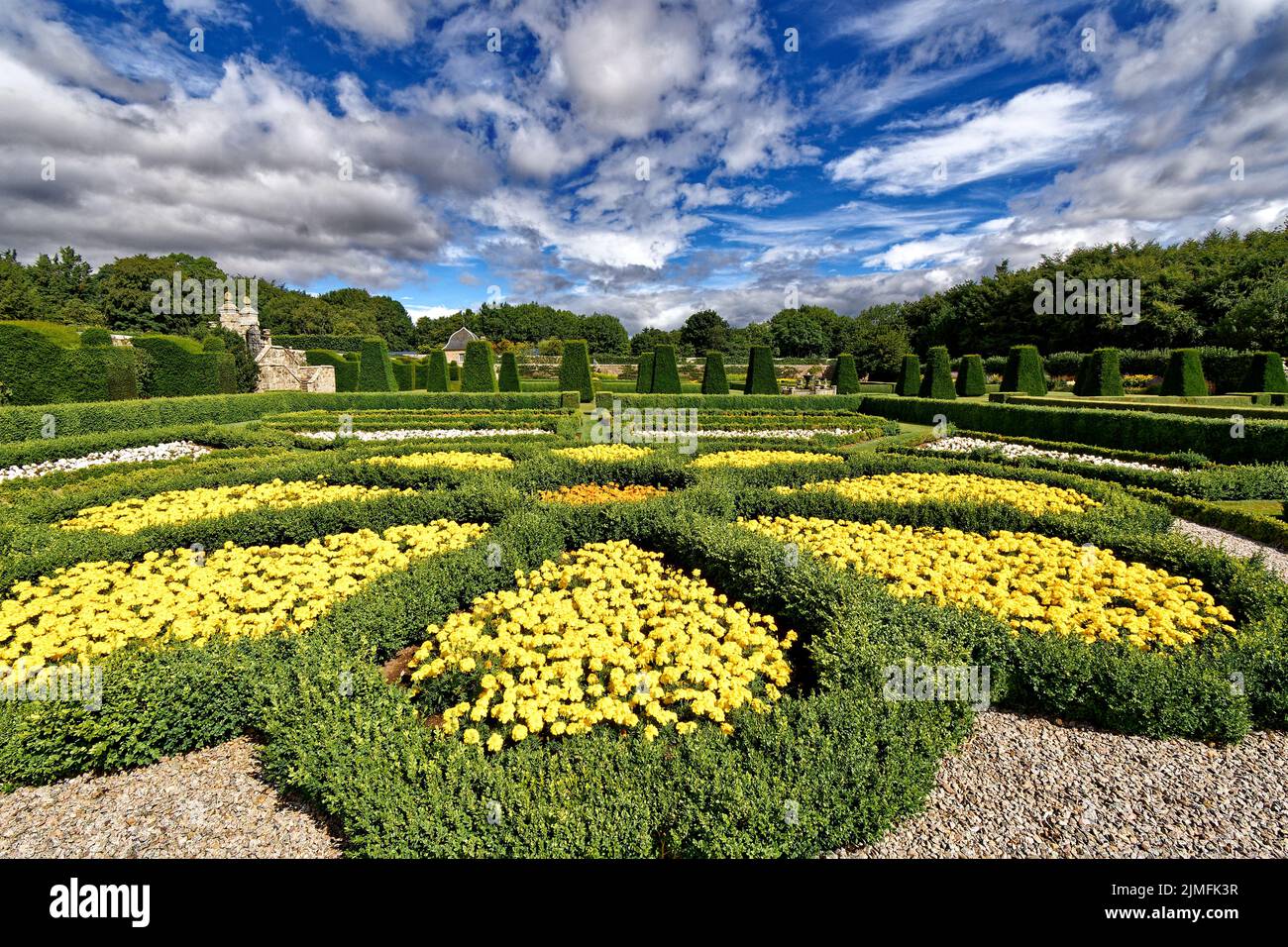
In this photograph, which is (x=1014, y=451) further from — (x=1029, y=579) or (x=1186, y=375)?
(x=1186, y=375)

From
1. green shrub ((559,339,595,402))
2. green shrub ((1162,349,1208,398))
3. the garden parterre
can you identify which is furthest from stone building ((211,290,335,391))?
green shrub ((1162,349,1208,398))

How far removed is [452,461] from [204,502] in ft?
13.9

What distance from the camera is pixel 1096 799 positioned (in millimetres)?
3625

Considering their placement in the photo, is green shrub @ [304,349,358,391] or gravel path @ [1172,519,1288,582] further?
green shrub @ [304,349,358,391]

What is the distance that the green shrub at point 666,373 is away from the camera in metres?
28.7

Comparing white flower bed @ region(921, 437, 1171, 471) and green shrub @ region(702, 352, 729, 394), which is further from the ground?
green shrub @ region(702, 352, 729, 394)

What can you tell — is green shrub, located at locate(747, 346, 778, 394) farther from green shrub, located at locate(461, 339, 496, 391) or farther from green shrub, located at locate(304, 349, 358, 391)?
green shrub, located at locate(304, 349, 358, 391)

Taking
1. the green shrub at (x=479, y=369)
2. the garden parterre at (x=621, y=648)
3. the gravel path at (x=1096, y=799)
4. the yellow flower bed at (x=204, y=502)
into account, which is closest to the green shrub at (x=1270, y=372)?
the garden parterre at (x=621, y=648)

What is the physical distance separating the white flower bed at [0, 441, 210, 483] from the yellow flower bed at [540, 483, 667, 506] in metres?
9.50

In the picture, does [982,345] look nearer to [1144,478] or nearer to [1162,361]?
[1162,361]

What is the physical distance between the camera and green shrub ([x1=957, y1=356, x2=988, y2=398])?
32.0 meters

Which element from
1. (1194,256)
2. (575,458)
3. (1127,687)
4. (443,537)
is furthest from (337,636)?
(1194,256)

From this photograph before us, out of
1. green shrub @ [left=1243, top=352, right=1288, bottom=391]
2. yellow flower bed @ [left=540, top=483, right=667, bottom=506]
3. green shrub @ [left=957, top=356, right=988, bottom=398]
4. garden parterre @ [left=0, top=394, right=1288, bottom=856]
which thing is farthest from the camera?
green shrub @ [left=957, top=356, right=988, bottom=398]

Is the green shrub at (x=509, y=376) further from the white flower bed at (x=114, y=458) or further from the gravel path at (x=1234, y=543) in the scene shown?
the gravel path at (x=1234, y=543)
